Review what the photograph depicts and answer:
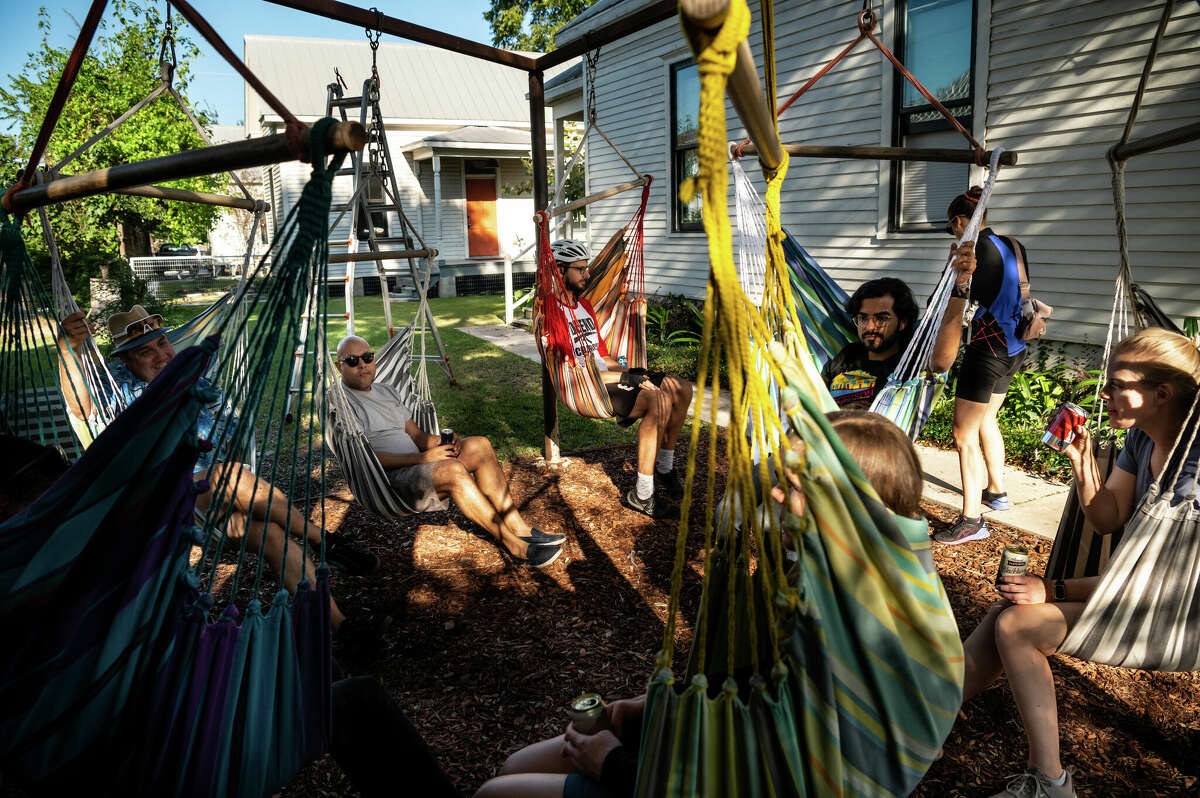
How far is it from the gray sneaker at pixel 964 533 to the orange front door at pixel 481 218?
43.9ft

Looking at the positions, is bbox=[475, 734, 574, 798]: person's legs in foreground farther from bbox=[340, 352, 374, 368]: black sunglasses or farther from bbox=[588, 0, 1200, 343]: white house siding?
bbox=[588, 0, 1200, 343]: white house siding

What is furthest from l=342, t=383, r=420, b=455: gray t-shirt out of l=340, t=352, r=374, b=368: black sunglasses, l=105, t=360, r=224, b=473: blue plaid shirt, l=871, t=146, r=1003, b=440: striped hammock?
l=871, t=146, r=1003, b=440: striped hammock

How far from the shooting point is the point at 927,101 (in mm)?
5031

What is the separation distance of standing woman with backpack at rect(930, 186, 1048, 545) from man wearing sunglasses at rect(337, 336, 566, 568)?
1757 mm

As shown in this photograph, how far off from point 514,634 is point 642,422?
1.31 metres

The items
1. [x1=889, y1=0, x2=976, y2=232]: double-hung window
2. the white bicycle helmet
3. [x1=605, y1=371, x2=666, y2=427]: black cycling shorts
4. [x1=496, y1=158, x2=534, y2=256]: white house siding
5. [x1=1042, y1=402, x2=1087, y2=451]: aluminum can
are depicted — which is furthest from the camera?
[x1=496, y1=158, x2=534, y2=256]: white house siding

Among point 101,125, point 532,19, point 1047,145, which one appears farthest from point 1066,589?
point 532,19

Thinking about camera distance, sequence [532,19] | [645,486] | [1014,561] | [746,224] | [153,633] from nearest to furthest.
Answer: [153,633], [1014,561], [746,224], [645,486], [532,19]

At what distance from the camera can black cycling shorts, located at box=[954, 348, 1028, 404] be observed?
3.05 m

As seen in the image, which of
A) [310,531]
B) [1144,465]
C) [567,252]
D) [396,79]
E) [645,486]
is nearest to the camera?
[1144,465]

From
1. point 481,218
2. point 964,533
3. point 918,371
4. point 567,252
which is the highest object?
point 481,218

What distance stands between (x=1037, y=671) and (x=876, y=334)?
137cm

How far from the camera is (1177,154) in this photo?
3906 millimetres

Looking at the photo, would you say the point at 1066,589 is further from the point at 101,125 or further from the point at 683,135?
the point at 101,125
